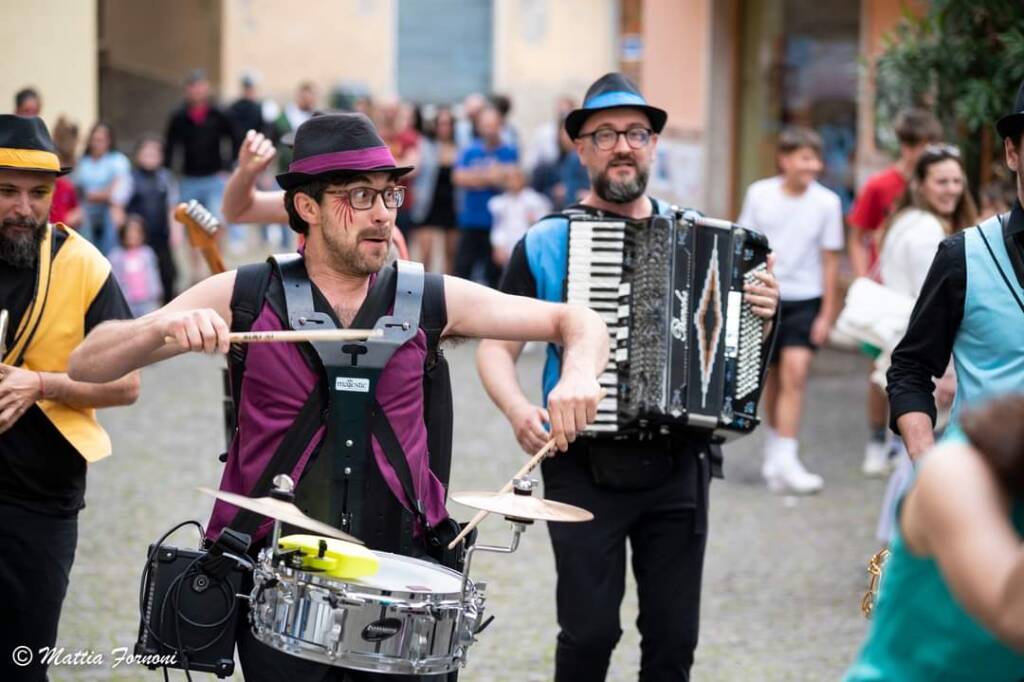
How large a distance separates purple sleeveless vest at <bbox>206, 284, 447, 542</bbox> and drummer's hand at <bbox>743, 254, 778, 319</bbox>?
1593 mm

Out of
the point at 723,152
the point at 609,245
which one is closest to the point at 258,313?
the point at 609,245

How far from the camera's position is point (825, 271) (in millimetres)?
10602

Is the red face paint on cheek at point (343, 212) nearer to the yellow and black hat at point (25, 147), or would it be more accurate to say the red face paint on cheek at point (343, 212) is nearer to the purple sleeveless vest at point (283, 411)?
the purple sleeveless vest at point (283, 411)

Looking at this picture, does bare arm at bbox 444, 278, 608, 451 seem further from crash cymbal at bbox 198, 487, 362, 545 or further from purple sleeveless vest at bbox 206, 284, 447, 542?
crash cymbal at bbox 198, 487, 362, 545

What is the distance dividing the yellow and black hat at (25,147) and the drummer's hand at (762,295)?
2255 mm

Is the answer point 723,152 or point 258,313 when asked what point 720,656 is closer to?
point 258,313

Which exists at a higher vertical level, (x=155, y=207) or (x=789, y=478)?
(x=155, y=207)

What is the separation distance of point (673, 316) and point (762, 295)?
31cm

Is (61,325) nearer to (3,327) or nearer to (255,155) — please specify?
(3,327)

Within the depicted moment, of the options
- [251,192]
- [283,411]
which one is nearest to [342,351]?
[283,411]

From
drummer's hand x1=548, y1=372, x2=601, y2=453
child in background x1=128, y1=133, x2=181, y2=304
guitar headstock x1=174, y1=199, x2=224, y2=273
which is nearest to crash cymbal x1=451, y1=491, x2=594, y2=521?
drummer's hand x1=548, y1=372, x2=601, y2=453

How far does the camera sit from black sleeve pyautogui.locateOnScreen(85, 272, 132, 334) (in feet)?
17.4

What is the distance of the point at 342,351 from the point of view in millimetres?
4348

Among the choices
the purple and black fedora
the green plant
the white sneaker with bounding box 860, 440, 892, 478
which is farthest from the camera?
the white sneaker with bounding box 860, 440, 892, 478
